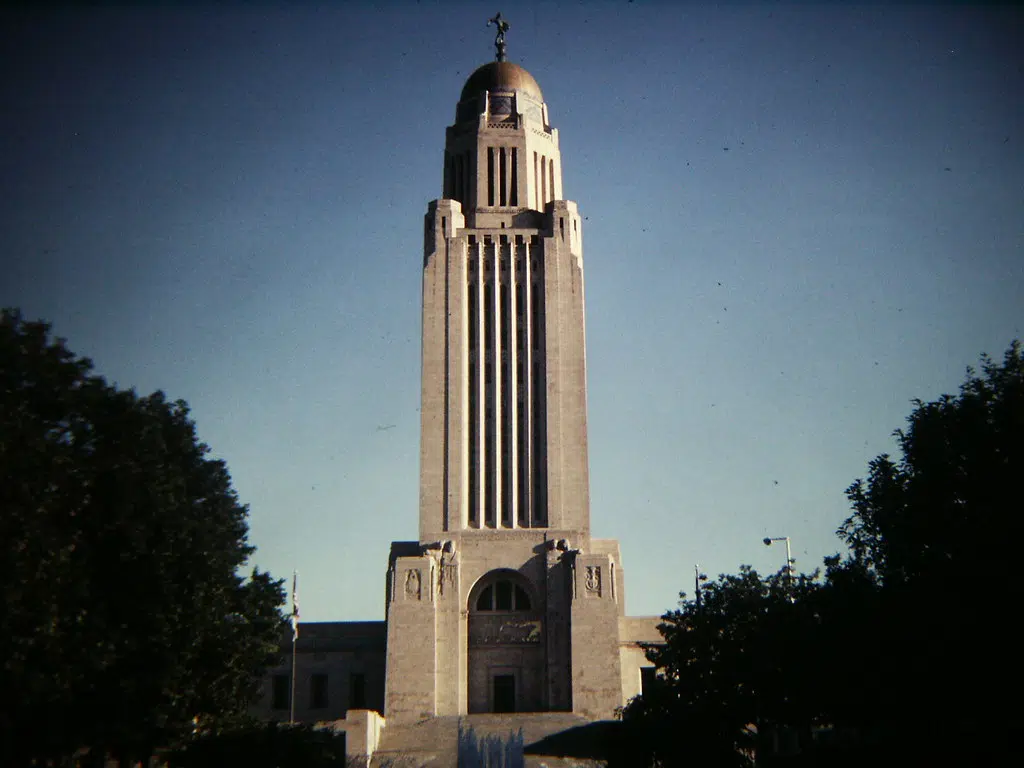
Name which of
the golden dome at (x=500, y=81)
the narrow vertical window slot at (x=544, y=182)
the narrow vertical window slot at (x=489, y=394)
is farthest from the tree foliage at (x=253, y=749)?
the golden dome at (x=500, y=81)

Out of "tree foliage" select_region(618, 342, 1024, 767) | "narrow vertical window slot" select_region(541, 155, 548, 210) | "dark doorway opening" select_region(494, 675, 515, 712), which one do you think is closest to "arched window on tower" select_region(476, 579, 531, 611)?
"dark doorway opening" select_region(494, 675, 515, 712)

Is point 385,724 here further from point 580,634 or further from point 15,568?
point 15,568

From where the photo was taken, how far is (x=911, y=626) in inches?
1323

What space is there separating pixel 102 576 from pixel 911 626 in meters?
22.9

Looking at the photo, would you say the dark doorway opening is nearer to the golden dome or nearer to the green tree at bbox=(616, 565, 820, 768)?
the green tree at bbox=(616, 565, 820, 768)

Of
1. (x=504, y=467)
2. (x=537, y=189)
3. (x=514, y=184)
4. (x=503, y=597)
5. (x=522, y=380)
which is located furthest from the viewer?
(x=537, y=189)

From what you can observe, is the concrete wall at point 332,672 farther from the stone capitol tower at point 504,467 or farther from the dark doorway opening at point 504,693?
the dark doorway opening at point 504,693

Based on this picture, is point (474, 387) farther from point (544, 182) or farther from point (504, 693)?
point (504, 693)

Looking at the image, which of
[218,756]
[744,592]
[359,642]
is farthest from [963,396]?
[359,642]

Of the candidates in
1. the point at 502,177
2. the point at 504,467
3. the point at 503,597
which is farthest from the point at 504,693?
the point at 502,177

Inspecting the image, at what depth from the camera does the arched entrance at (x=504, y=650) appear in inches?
2260

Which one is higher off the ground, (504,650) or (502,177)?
(502,177)

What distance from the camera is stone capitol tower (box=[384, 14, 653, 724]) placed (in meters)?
56.4

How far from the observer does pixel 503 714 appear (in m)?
54.3
